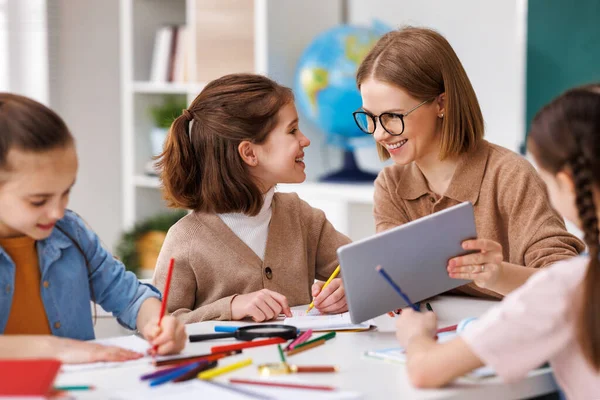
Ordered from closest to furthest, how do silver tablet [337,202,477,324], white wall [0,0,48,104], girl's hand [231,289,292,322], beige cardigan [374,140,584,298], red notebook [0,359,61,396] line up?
red notebook [0,359,61,396] < silver tablet [337,202,477,324] < girl's hand [231,289,292,322] < beige cardigan [374,140,584,298] < white wall [0,0,48,104]

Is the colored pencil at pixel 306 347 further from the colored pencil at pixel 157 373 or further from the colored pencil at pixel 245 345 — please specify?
the colored pencil at pixel 157 373

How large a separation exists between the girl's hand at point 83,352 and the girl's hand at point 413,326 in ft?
1.45

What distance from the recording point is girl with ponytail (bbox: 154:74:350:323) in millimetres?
1919

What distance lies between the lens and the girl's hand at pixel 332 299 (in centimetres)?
175

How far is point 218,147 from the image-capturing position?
2.00 m

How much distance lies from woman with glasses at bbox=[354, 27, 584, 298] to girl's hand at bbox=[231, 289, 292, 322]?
497 mm

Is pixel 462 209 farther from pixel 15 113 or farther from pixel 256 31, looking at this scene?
pixel 256 31

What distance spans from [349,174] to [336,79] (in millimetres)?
438

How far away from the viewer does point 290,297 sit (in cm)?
198

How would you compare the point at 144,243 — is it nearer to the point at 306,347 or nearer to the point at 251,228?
the point at 251,228

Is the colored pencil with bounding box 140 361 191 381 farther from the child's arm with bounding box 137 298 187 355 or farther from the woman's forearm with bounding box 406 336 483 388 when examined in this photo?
the woman's forearm with bounding box 406 336 483 388

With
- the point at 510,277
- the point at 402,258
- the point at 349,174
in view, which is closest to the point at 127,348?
the point at 402,258

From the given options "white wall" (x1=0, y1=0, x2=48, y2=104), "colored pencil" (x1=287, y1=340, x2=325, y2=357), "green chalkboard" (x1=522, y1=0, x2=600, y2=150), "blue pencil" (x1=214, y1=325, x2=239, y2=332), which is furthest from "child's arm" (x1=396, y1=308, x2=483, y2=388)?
"white wall" (x1=0, y1=0, x2=48, y2=104)

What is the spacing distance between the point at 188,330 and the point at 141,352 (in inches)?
8.2
